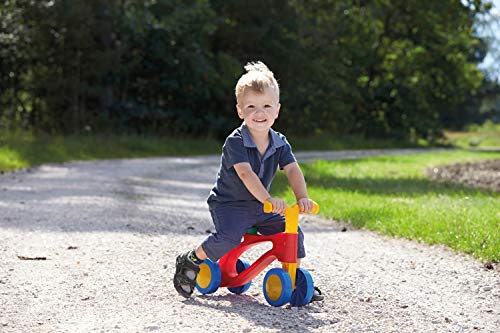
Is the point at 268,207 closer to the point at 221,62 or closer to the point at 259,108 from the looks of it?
the point at 259,108

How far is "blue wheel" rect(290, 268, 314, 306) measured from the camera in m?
4.43

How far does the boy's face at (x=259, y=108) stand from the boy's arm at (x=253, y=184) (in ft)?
0.85

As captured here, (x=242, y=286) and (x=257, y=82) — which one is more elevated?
(x=257, y=82)

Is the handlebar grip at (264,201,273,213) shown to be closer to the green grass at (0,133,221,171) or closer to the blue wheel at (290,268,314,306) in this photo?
the blue wheel at (290,268,314,306)

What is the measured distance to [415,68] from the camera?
3488cm

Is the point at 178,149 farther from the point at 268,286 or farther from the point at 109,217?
the point at 268,286

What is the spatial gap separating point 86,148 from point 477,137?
34.8 m

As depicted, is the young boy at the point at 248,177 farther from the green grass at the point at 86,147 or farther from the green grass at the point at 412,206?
the green grass at the point at 86,147

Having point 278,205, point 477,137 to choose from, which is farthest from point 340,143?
point 278,205

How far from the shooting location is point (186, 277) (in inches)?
183

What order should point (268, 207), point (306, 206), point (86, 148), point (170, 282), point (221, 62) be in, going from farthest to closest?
point (221, 62) → point (86, 148) → point (170, 282) → point (306, 206) → point (268, 207)

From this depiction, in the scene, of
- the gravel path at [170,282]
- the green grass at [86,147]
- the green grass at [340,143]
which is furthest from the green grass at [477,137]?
the gravel path at [170,282]

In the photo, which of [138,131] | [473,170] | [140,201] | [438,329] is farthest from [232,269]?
[138,131]

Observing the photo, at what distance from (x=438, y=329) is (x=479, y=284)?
4.11ft
